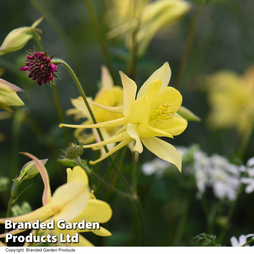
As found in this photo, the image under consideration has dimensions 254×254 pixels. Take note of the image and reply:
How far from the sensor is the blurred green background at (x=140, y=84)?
761mm

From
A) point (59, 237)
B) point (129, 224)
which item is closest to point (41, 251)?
point (59, 237)

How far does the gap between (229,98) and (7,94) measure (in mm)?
995

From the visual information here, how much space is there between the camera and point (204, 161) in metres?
0.65

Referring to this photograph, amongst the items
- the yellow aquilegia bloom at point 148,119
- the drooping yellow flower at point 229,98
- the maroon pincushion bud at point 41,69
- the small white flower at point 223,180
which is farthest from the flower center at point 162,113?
the drooping yellow flower at point 229,98

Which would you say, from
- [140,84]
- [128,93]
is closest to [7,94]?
[128,93]

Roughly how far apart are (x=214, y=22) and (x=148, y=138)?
113cm

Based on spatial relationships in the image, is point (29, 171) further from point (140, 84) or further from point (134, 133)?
point (140, 84)

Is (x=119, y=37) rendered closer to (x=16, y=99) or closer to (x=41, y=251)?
(x=16, y=99)

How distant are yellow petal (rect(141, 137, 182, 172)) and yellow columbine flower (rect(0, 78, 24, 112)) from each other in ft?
0.63

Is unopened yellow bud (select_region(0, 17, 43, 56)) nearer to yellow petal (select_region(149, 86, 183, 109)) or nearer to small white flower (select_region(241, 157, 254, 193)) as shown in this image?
yellow petal (select_region(149, 86, 183, 109))

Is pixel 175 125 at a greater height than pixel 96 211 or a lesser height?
greater

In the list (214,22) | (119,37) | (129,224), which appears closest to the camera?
(129,224)

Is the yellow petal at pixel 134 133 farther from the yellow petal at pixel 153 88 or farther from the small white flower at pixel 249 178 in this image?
the small white flower at pixel 249 178

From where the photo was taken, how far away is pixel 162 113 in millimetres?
442
